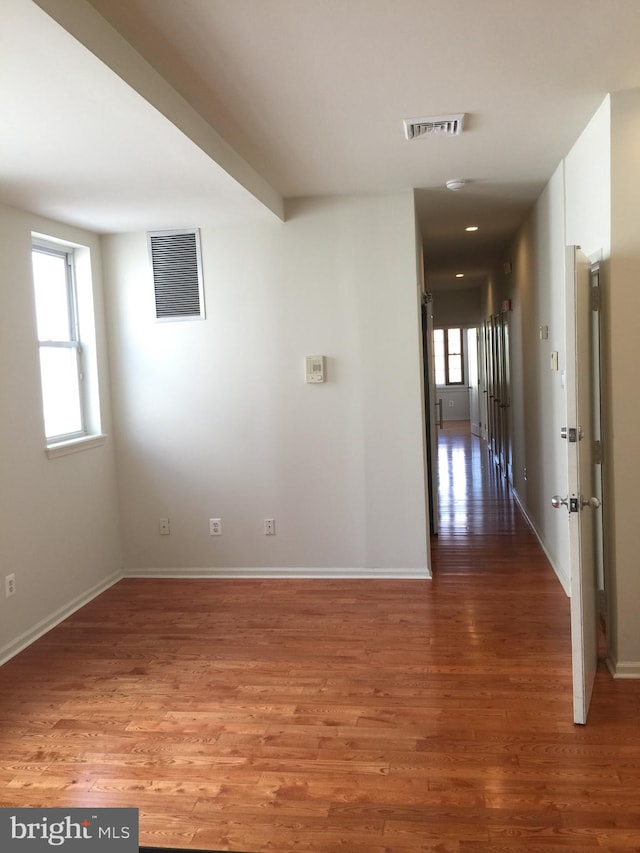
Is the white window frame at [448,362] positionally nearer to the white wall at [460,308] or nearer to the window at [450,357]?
the window at [450,357]

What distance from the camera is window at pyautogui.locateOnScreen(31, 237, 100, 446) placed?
14.9 ft

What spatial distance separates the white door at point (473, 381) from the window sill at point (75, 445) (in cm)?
887

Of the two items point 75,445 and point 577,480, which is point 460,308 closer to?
point 75,445

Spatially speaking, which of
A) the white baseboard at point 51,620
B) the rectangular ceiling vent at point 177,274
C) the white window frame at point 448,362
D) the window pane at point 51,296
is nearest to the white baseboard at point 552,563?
the rectangular ceiling vent at point 177,274

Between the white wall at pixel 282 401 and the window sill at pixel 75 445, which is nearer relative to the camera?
the window sill at pixel 75 445

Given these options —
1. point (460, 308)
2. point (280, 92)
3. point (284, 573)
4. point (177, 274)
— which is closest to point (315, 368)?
point (177, 274)

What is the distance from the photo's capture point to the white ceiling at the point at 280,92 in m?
2.21

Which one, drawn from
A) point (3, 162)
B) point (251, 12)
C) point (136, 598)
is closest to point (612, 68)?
point (251, 12)

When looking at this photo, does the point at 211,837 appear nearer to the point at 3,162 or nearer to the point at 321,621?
the point at 321,621

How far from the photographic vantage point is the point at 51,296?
4.68 m

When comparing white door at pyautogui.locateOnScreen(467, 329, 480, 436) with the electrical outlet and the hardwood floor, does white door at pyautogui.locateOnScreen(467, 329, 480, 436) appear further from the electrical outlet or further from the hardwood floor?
the electrical outlet

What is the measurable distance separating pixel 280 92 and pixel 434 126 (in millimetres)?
846

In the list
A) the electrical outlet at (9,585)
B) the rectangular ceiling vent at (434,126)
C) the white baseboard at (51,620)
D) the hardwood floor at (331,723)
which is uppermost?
the rectangular ceiling vent at (434,126)

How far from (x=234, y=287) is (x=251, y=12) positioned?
275 cm
